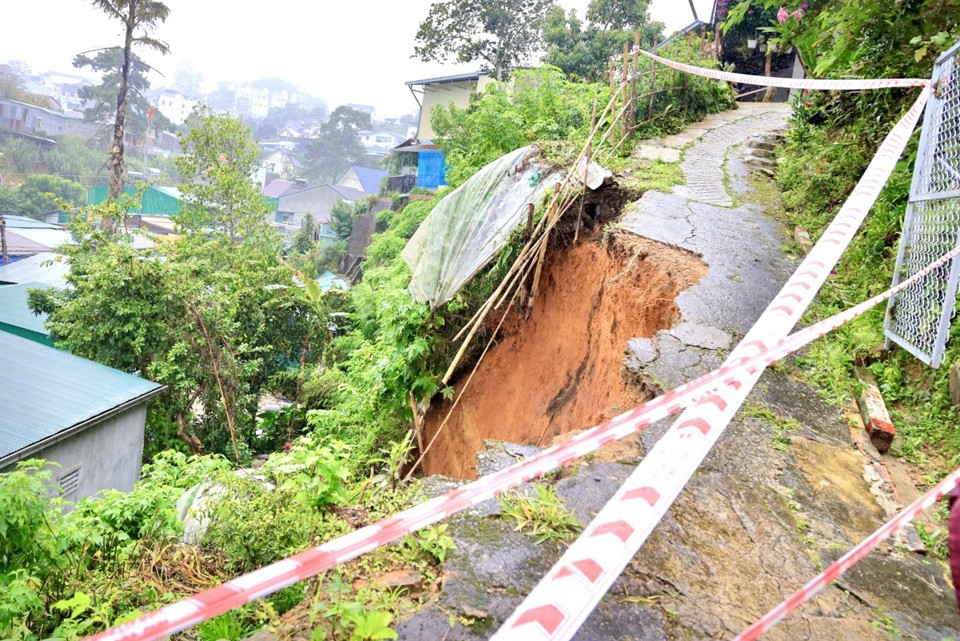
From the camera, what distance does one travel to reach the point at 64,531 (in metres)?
3.81

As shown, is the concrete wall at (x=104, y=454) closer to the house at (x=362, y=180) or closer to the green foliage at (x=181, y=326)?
the green foliage at (x=181, y=326)

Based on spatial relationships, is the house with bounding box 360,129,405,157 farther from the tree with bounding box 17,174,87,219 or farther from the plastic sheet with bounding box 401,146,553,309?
the plastic sheet with bounding box 401,146,553,309

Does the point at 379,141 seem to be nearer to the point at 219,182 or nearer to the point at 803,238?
the point at 219,182

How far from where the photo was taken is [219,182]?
1788cm

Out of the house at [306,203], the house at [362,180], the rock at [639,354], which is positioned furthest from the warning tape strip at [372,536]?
the house at [362,180]

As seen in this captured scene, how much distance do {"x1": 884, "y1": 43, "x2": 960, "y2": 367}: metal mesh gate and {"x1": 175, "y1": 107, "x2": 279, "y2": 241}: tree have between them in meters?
17.1

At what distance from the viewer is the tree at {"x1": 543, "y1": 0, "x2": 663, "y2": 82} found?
21625 millimetres

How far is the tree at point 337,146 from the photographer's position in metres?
67.6

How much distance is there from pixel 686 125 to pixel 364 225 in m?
22.8

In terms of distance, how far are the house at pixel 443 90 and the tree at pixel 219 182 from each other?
35.6ft

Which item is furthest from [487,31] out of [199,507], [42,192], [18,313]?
[42,192]

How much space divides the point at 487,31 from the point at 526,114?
58.7 ft

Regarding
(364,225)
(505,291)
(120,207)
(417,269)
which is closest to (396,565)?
(505,291)

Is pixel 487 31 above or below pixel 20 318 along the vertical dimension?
above
